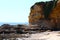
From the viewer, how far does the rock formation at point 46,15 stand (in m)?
52.1

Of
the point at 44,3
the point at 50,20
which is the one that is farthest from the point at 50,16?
the point at 44,3

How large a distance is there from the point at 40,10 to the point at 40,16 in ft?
5.25

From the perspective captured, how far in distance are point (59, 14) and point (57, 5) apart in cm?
215

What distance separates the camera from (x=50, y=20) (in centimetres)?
5331

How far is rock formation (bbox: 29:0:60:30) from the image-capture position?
52.1 metres

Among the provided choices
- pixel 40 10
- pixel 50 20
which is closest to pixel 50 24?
pixel 50 20

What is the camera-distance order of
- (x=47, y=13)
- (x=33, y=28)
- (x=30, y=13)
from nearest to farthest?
(x=33, y=28)
(x=47, y=13)
(x=30, y=13)

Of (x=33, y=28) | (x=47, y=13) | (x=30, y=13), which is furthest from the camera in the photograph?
(x=30, y=13)

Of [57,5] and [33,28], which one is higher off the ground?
[57,5]

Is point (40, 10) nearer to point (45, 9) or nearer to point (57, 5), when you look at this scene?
point (45, 9)

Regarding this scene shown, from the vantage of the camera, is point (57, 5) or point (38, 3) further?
point (38, 3)

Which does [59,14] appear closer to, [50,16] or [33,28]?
[50,16]

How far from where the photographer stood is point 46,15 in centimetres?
5419

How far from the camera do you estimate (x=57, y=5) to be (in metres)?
51.7
